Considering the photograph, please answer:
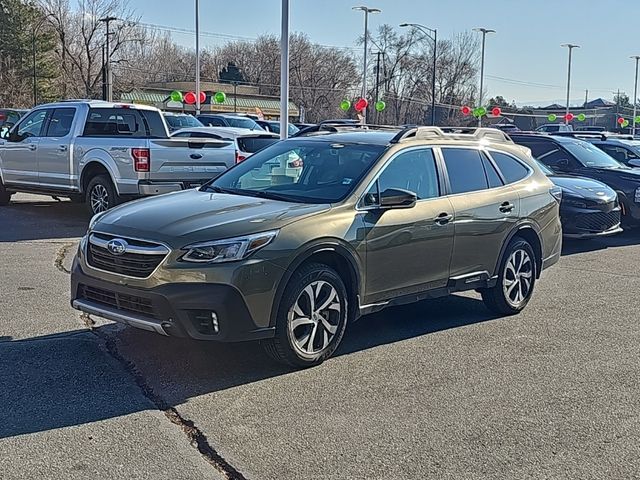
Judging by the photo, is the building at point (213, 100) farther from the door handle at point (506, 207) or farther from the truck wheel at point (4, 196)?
the door handle at point (506, 207)

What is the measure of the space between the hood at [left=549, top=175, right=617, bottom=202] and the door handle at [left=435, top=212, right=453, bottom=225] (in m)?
5.82

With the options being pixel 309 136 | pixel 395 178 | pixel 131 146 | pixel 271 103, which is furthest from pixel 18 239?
pixel 271 103

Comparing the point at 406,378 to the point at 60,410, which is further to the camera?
the point at 406,378

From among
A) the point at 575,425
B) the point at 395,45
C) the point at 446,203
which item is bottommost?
the point at 575,425

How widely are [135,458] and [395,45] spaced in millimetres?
78665

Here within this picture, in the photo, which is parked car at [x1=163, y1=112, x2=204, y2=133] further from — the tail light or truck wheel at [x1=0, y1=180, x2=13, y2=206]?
the tail light

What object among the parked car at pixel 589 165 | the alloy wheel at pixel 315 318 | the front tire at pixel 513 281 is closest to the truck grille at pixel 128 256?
the alloy wheel at pixel 315 318

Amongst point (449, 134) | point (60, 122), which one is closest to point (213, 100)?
point (60, 122)

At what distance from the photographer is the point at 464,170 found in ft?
23.4

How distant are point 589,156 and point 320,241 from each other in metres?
10.1

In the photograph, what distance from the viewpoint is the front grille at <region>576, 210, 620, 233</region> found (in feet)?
38.3

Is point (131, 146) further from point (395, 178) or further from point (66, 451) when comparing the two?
point (66, 451)

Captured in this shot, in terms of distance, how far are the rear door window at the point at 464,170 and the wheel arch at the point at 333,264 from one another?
4.93 ft

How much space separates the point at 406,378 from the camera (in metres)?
5.51
